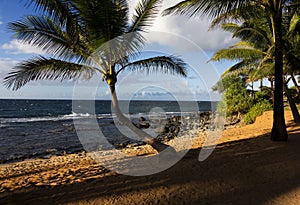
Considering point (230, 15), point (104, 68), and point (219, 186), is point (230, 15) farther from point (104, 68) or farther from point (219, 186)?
point (219, 186)

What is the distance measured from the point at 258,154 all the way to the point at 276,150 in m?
0.60

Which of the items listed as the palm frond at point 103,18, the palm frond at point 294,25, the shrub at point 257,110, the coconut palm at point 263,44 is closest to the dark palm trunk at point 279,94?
the coconut palm at point 263,44

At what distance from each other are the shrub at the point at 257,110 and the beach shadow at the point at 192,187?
1269 cm

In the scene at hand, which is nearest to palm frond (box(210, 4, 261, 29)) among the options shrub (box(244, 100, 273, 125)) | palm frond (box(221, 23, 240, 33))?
palm frond (box(221, 23, 240, 33))

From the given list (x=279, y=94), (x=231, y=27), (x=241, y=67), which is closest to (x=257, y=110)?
(x=241, y=67)

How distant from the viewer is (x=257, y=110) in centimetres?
1753

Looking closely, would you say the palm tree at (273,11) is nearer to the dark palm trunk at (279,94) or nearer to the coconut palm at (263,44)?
the dark palm trunk at (279,94)

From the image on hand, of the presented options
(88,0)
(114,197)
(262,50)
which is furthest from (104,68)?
(262,50)

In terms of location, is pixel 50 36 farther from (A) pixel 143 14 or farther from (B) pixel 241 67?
(B) pixel 241 67

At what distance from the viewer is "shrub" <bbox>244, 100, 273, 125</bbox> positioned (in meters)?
17.2

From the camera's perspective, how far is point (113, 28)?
19.8 ft

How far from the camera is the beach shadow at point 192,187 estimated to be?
3707 millimetres

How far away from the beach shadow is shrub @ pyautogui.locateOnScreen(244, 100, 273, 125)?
1269 centimetres

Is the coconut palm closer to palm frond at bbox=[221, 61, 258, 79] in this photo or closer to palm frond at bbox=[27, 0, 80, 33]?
palm frond at bbox=[221, 61, 258, 79]
